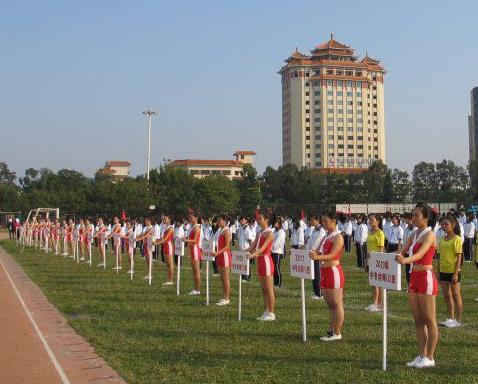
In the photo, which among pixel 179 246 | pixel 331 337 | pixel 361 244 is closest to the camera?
pixel 331 337

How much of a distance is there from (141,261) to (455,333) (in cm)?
1891

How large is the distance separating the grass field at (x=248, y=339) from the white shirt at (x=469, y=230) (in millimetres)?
8536

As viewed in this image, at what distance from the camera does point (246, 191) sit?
3275 inches

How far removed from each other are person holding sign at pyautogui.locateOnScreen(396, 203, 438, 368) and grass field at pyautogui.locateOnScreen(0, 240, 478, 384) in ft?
1.01

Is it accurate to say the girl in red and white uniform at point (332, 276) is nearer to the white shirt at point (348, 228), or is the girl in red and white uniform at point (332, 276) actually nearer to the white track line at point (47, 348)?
the white track line at point (47, 348)

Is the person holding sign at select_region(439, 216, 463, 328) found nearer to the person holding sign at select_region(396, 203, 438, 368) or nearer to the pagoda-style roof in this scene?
the person holding sign at select_region(396, 203, 438, 368)

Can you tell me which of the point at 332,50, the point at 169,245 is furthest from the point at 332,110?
the point at 169,245

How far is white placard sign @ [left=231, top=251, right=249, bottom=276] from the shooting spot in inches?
461

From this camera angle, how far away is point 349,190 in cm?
8600

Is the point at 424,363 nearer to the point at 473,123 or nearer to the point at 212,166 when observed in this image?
the point at 212,166

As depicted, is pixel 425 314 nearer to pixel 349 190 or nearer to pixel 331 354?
pixel 331 354

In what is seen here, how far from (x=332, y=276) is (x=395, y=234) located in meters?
14.0

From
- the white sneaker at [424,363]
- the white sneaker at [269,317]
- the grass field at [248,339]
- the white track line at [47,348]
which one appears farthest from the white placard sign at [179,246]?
the white sneaker at [424,363]

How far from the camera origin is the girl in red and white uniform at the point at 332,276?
9.50 meters
